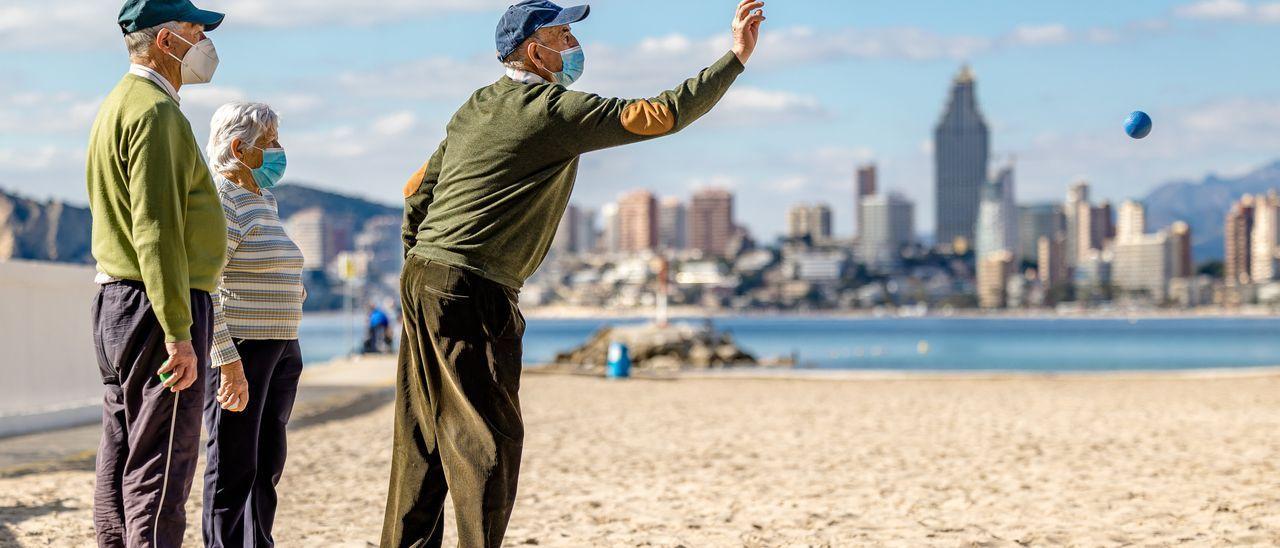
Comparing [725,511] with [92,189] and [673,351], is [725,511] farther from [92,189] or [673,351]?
[673,351]

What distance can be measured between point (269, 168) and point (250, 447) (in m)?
0.83

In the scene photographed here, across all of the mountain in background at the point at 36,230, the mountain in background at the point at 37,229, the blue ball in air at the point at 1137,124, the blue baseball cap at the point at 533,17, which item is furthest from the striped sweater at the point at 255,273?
the mountain in background at the point at 36,230

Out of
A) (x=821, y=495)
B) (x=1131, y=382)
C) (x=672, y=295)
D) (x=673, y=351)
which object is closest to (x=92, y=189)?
(x=821, y=495)

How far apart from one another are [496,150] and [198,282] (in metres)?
0.86

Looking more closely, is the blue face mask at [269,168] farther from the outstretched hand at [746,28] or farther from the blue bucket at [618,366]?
the blue bucket at [618,366]

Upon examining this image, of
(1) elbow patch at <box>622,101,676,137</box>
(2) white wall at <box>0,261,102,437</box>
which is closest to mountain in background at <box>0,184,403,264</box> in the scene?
(2) white wall at <box>0,261,102,437</box>

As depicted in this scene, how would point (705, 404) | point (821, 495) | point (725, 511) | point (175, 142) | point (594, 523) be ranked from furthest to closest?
point (705, 404) < point (821, 495) < point (725, 511) < point (594, 523) < point (175, 142)

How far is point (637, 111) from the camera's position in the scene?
10.4 feet

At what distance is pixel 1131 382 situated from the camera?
20.6 meters

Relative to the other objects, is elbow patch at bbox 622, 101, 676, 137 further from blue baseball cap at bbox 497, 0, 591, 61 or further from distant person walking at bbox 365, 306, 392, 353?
distant person walking at bbox 365, 306, 392, 353

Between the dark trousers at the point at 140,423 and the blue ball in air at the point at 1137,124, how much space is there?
3.84 m

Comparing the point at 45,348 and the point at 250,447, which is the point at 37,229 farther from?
the point at 250,447

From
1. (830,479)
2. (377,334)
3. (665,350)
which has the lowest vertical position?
(665,350)

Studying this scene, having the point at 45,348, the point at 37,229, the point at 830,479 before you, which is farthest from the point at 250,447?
the point at 37,229
